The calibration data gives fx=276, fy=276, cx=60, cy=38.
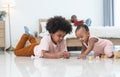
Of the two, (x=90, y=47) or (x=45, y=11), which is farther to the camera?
(x=45, y=11)

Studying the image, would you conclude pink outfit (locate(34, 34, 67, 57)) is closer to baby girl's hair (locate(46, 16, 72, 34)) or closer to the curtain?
baby girl's hair (locate(46, 16, 72, 34))

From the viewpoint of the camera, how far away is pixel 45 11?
680 centimetres

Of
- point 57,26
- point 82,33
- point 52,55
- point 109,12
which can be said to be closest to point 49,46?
point 52,55

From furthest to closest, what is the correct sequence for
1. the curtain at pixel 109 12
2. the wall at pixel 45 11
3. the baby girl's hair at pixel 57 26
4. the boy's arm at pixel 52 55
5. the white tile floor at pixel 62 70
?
the curtain at pixel 109 12 < the wall at pixel 45 11 < the baby girl's hair at pixel 57 26 < the boy's arm at pixel 52 55 < the white tile floor at pixel 62 70

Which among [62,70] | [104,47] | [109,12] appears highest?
[109,12]

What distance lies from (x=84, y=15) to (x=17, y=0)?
1711 mm

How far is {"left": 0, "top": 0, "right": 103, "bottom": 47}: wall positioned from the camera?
6.66m

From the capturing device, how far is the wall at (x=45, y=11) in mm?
6656

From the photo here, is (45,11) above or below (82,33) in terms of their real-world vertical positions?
above

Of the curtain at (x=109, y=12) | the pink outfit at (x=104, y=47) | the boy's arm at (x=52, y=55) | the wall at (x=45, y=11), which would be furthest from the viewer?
the curtain at (x=109, y=12)

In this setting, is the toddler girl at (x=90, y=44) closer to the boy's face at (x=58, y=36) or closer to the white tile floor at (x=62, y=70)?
the boy's face at (x=58, y=36)

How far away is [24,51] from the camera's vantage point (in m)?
3.44

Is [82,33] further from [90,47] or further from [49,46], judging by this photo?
[49,46]

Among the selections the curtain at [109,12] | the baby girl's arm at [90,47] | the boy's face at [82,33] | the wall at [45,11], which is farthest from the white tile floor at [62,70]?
the curtain at [109,12]
